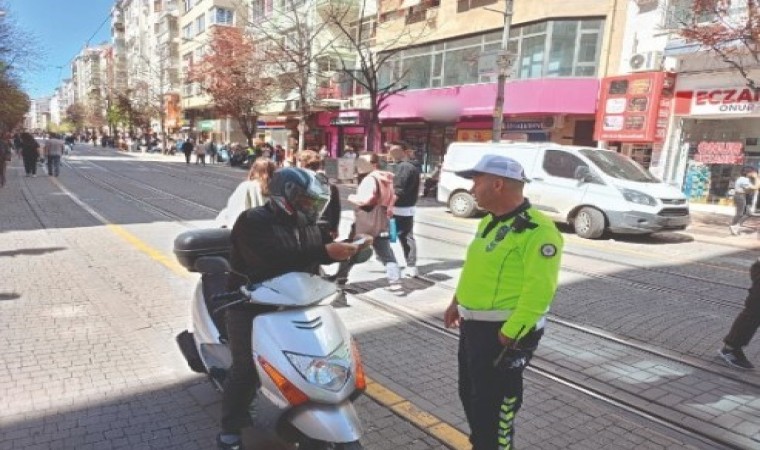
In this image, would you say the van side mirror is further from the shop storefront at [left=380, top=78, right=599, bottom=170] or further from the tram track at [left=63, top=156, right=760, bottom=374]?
the shop storefront at [left=380, top=78, right=599, bottom=170]

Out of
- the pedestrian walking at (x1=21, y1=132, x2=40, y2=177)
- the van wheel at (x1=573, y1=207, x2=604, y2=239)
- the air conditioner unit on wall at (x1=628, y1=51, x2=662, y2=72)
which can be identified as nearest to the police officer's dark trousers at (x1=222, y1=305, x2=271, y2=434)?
the van wheel at (x1=573, y1=207, x2=604, y2=239)

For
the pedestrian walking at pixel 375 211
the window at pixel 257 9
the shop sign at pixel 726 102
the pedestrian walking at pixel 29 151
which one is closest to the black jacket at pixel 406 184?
the pedestrian walking at pixel 375 211

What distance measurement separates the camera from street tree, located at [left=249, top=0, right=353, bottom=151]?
26.5 metres

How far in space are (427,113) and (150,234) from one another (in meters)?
17.1

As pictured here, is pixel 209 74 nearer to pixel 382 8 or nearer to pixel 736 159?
pixel 382 8

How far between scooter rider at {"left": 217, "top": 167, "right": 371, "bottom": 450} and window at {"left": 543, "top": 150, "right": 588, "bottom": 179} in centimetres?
990

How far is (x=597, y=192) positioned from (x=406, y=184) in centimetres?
597

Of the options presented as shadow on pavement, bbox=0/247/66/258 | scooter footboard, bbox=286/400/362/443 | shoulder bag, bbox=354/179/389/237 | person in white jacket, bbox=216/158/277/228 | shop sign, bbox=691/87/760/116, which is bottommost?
shadow on pavement, bbox=0/247/66/258

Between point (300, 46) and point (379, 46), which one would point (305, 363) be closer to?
point (300, 46)

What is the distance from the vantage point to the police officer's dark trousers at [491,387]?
2576 millimetres

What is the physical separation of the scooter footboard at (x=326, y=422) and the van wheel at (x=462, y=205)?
36.9 feet

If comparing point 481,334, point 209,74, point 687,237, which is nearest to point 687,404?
point 481,334

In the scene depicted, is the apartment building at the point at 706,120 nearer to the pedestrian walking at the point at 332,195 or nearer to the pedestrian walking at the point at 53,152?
the pedestrian walking at the point at 332,195

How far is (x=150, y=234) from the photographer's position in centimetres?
923
